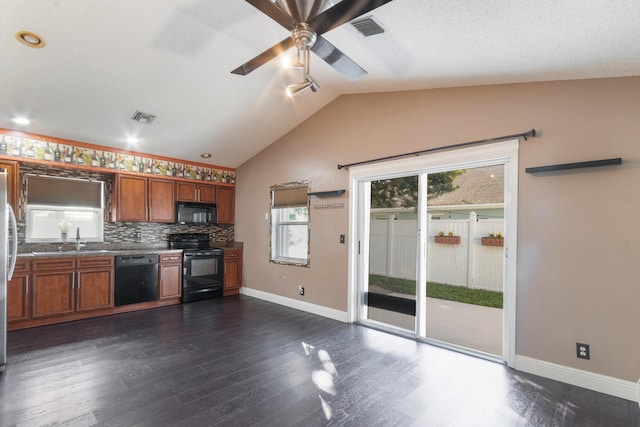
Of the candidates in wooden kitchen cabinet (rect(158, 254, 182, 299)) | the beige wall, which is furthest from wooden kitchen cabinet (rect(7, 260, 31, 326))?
the beige wall

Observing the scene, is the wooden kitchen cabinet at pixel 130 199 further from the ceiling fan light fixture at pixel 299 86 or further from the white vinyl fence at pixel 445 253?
the ceiling fan light fixture at pixel 299 86

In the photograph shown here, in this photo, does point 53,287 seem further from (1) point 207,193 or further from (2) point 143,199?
(1) point 207,193

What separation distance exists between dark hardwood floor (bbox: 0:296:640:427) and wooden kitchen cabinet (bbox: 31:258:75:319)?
29 centimetres

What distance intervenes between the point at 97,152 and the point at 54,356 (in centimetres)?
300

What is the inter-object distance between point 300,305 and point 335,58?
366cm

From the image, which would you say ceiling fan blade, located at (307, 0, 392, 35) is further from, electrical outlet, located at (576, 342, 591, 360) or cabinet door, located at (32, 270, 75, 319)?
cabinet door, located at (32, 270, 75, 319)

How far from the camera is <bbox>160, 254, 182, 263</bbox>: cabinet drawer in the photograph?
192 inches

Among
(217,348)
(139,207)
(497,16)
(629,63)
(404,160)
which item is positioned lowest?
(217,348)

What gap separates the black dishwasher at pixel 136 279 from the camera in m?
4.42

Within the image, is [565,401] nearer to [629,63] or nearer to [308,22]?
[629,63]

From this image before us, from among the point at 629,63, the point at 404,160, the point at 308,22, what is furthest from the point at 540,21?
the point at 404,160

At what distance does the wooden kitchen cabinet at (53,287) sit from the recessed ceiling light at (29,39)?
2.56 meters

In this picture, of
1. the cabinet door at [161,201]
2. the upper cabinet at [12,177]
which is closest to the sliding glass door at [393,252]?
the cabinet door at [161,201]

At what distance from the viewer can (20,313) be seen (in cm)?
366
